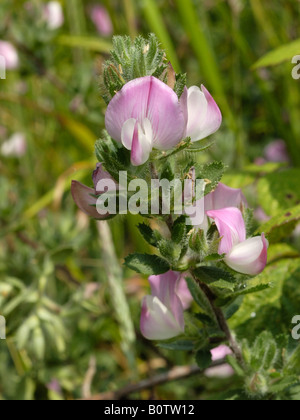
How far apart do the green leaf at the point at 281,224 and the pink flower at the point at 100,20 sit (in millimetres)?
2182

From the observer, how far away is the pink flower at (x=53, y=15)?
2.01 meters

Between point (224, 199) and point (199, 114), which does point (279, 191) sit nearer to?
point (224, 199)

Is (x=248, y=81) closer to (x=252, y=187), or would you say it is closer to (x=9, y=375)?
(x=252, y=187)

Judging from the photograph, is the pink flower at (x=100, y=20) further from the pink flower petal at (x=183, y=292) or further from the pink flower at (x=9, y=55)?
the pink flower petal at (x=183, y=292)

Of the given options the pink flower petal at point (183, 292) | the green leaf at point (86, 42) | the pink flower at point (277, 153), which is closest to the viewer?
the pink flower petal at point (183, 292)

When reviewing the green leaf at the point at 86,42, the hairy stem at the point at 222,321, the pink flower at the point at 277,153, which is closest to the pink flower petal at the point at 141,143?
the hairy stem at the point at 222,321

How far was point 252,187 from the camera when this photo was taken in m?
1.33

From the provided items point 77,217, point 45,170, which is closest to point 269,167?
point 77,217

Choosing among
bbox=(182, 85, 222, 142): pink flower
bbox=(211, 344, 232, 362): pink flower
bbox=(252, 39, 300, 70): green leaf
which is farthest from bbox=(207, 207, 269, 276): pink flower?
bbox=(252, 39, 300, 70): green leaf

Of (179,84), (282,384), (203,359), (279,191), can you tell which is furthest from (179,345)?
(279,191)

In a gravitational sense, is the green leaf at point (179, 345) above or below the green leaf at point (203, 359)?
above

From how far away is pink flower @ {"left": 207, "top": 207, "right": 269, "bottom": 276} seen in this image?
0.67m

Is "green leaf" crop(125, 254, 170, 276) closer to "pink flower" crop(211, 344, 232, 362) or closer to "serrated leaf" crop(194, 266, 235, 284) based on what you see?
"serrated leaf" crop(194, 266, 235, 284)

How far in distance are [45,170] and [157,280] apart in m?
1.57
